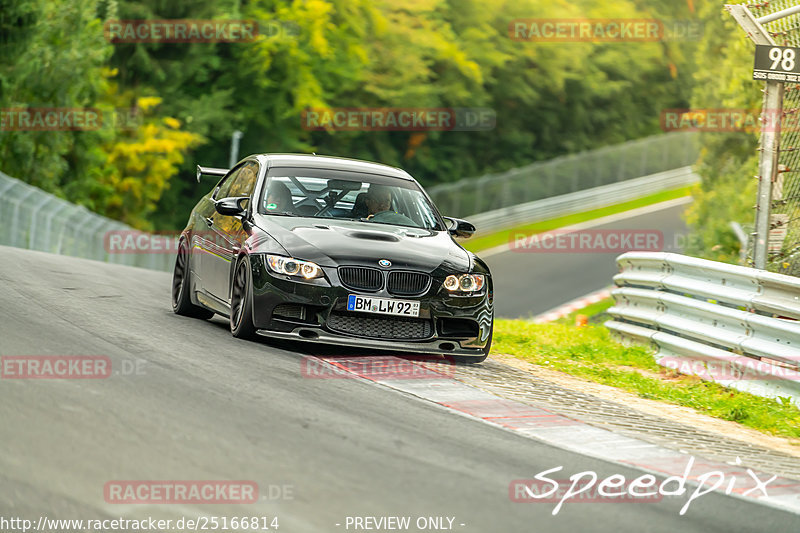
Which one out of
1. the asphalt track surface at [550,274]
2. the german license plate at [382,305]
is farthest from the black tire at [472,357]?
the asphalt track surface at [550,274]

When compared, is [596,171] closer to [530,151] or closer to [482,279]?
[530,151]

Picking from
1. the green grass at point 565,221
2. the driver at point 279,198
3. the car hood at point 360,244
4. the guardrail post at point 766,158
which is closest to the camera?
the car hood at point 360,244

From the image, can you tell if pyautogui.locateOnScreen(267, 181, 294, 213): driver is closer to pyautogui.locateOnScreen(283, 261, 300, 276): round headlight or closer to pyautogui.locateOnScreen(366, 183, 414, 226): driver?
pyautogui.locateOnScreen(366, 183, 414, 226): driver

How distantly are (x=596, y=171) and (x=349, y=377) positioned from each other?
171 ft

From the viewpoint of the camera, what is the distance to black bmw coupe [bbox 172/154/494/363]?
9.34 meters

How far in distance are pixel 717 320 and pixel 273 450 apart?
Answer: 19.1 ft

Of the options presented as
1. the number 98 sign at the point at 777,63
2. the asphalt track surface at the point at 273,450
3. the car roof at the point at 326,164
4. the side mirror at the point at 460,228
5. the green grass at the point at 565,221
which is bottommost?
the green grass at the point at 565,221

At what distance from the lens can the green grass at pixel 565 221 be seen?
49478 mm

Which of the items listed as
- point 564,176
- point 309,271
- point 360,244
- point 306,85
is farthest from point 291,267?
point 564,176

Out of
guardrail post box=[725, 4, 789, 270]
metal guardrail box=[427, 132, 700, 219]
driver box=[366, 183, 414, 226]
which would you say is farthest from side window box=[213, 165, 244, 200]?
metal guardrail box=[427, 132, 700, 219]

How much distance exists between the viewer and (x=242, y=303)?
9.72 m

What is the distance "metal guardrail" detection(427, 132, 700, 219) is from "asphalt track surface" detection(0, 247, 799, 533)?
46.3 meters

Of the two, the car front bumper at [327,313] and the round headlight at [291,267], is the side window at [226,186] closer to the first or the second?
the car front bumper at [327,313]

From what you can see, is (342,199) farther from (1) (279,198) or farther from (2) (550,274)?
(2) (550,274)
